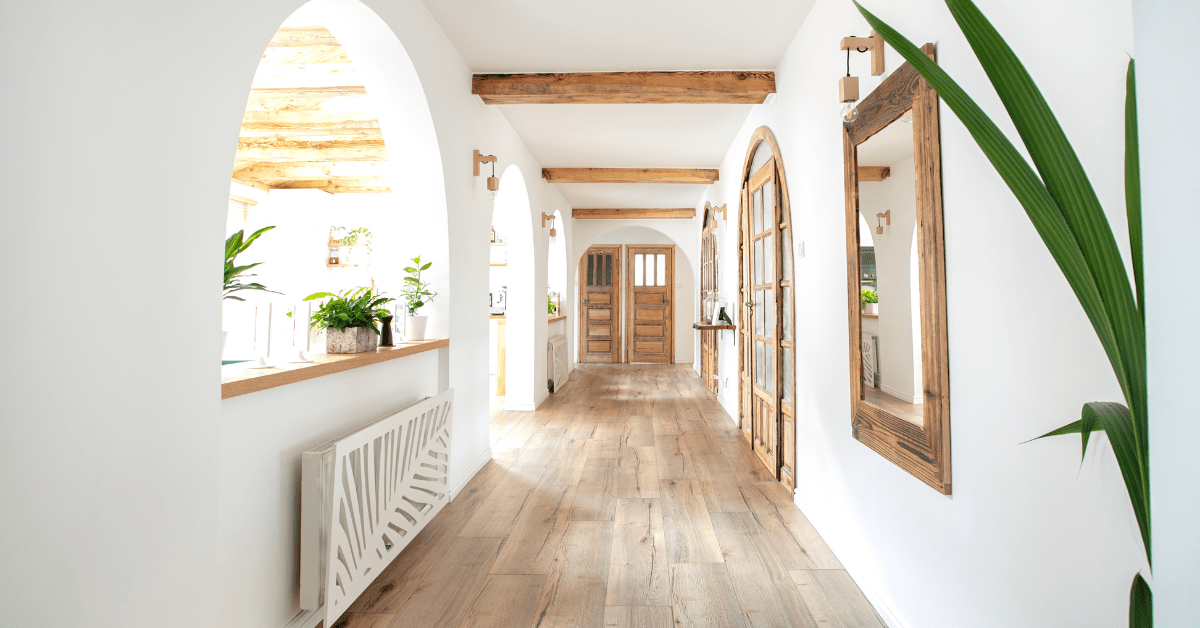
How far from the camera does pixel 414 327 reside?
2686 mm

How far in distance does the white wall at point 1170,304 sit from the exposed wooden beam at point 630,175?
5.49 m

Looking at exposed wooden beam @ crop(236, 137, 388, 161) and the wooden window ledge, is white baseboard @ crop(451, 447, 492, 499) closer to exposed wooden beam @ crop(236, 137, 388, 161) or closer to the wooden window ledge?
the wooden window ledge

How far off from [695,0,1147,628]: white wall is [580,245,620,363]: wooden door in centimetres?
791

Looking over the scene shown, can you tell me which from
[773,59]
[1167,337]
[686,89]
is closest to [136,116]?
[1167,337]

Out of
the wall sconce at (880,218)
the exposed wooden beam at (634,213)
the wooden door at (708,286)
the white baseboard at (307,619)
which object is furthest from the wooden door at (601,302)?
the white baseboard at (307,619)

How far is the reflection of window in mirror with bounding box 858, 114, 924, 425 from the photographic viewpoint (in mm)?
1657

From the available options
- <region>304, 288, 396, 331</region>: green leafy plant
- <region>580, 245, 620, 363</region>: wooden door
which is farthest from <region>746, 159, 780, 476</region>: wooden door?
<region>580, 245, 620, 363</region>: wooden door

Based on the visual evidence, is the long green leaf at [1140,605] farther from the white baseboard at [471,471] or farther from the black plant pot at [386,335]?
the white baseboard at [471,471]

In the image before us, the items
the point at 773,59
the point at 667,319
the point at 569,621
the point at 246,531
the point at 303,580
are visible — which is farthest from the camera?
the point at 667,319

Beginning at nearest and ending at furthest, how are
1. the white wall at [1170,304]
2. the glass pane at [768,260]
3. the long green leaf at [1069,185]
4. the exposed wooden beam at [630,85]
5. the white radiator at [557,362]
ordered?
the white wall at [1170,304] → the long green leaf at [1069,185] → the exposed wooden beam at [630,85] → the glass pane at [768,260] → the white radiator at [557,362]

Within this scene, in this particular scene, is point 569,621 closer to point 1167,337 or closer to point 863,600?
point 863,600

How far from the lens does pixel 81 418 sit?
3.20 ft

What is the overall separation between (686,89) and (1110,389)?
2831 millimetres

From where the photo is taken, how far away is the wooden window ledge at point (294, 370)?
1391 mm
